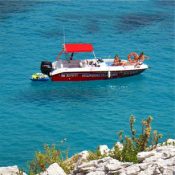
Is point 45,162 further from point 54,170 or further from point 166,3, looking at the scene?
point 166,3

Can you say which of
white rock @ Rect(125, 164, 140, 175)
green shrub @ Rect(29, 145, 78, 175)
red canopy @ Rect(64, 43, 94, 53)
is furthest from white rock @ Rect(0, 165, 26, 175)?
red canopy @ Rect(64, 43, 94, 53)

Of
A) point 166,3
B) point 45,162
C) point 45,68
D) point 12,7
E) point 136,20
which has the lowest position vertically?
point 45,162

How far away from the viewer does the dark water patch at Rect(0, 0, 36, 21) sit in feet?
217

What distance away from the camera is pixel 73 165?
2608 centimetres

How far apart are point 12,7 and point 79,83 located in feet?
85.1

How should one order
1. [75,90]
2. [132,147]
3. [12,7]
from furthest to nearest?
[12,7] < [75,90] < [132,147]

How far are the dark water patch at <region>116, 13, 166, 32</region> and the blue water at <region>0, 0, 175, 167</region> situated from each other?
0.13m

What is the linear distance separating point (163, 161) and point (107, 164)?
255 cm

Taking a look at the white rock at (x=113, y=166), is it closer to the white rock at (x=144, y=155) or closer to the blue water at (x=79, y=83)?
the white rock at (x=144, y=155)

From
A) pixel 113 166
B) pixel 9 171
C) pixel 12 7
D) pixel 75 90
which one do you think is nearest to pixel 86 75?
pixel 75 90

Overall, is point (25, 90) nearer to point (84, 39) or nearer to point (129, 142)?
point (84, 39)

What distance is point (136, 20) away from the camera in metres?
65.8

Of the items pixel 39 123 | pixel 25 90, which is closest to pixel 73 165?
pixel 39 123

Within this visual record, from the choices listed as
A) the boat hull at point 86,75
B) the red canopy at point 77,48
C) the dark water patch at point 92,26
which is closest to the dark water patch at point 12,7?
the dark water patch at point 92,26
